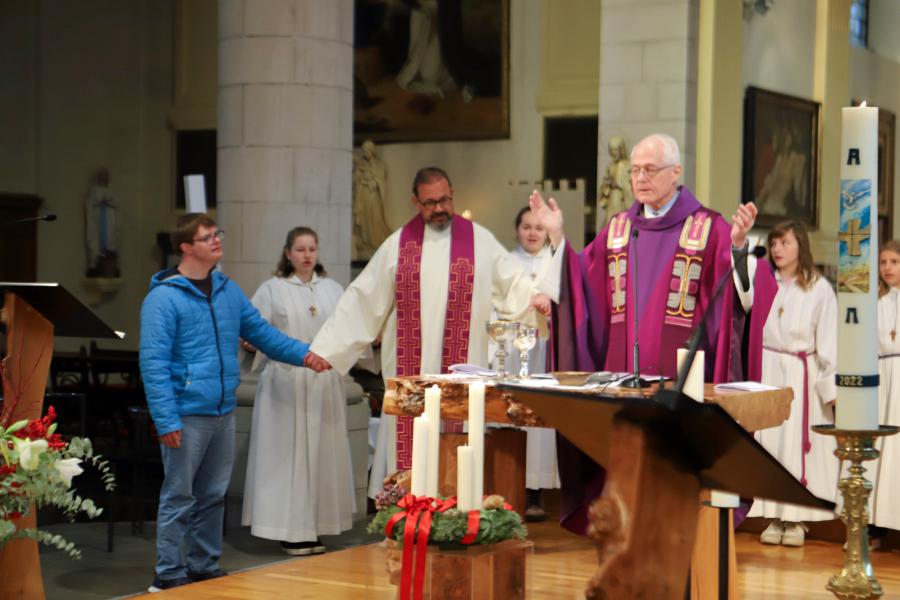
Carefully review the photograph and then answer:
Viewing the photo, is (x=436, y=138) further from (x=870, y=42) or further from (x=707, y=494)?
(x=707, y=494)

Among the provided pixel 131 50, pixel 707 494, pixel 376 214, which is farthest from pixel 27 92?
pixel 707 494

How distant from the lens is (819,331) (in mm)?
7320

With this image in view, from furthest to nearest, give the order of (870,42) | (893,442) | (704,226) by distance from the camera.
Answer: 1. (870,42)
2. (893,442)
3. (704,226)

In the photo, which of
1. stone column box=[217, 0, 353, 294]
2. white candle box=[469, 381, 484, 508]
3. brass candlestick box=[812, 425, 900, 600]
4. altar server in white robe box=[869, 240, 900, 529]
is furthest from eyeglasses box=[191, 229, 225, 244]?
brass candlestick box=[812, 425, 900, 600]

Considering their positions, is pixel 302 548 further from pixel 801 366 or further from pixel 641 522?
pixel 641 522

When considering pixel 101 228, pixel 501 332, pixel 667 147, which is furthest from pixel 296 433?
pixel 101 228

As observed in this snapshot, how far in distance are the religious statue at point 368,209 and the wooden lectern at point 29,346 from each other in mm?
11453


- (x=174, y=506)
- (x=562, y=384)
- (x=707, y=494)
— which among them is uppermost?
(x=562, y=384)

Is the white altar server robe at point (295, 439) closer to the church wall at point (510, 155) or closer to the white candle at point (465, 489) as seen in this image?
the white candle at point (465, 489)

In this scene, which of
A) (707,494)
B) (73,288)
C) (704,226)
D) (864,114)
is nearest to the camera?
(864,114)

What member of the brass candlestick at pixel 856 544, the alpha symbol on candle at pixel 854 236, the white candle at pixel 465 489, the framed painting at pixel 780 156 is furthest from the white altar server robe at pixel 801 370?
the framed painting at pixel 780 156

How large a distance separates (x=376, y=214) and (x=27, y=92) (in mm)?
4550

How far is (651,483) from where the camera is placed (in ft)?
6.67

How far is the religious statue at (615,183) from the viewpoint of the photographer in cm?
1134
